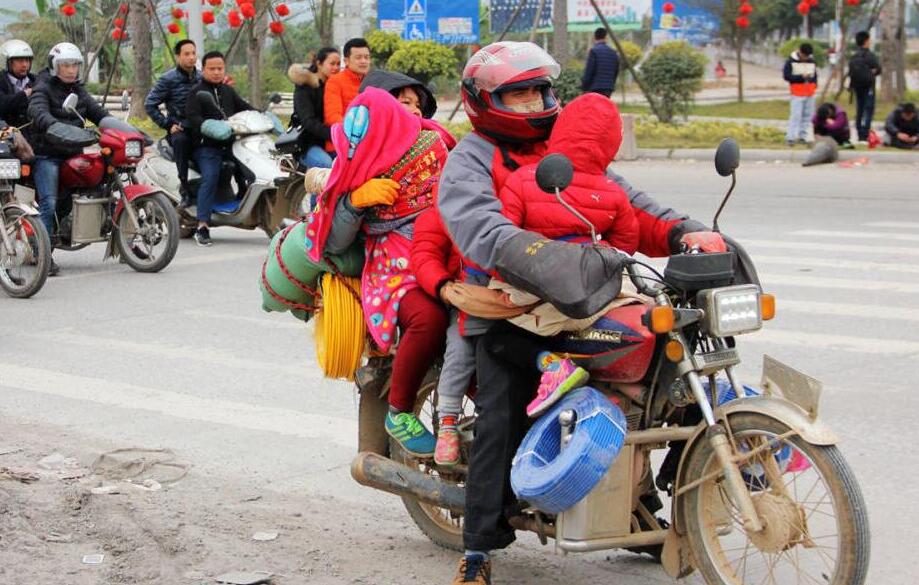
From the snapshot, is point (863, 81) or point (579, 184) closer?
point (579, 184)

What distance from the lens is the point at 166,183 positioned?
1386cm

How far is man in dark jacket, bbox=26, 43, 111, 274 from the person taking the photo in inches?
450

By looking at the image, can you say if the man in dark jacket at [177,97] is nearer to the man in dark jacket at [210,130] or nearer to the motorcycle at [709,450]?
the man in dark jacket at [210,130]

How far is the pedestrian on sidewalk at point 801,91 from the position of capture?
20.8 m

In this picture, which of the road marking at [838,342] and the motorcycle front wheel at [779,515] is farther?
the road marking at [838,342]

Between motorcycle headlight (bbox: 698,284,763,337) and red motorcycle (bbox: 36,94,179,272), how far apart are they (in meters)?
7.99

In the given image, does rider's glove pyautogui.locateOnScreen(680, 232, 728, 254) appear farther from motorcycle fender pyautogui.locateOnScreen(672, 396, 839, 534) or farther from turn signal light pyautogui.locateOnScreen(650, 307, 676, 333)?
motorcycle fender pyautogui.locateOnScreen(672, 396, 839, 534)

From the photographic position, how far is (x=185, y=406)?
723 cm

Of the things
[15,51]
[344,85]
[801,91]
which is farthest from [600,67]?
[15,51]

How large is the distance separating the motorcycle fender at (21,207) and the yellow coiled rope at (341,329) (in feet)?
20.5

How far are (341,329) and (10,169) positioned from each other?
684cm

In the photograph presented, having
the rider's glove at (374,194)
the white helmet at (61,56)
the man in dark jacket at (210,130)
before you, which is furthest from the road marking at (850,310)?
the white helmet at (61,56)

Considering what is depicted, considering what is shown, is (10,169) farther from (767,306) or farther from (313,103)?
(767,306)

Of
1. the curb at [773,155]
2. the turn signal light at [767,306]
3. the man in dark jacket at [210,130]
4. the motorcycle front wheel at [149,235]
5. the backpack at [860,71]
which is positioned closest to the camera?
the turn signal light at [767,306]
